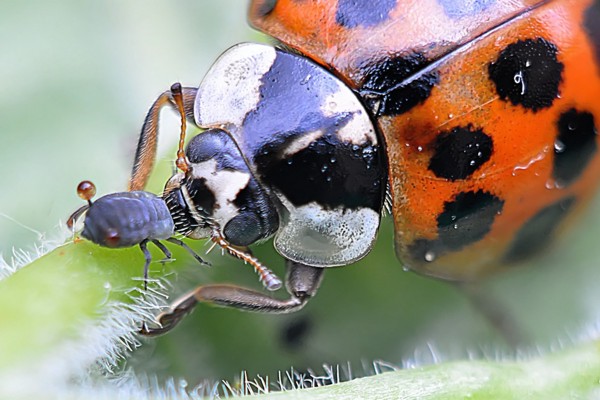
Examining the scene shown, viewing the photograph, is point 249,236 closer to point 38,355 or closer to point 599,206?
point 38,355

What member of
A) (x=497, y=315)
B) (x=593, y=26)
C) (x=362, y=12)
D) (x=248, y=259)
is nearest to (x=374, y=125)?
(x=362, y=12)

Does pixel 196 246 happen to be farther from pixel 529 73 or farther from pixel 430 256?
pixel 529 73

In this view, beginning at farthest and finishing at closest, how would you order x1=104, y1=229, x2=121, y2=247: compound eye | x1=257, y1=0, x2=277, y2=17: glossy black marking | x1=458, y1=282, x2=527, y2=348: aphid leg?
x1=458, y1=282, x2=527, y2=348: aphid leg → x1=257, y1=0, x2=277, y2=17: glossy black marking → x1=104, y1=229, x2=121, y2=247: compound eye

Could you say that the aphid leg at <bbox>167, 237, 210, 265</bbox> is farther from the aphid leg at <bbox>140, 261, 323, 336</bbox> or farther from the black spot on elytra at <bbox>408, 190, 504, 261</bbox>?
the black spot on elytra at <bbox>408, 190, 504, 261</bbox>

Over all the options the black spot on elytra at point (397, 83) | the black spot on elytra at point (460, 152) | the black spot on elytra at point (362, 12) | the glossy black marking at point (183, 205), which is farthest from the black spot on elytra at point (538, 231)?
the glossy black marking at point (183, 205)

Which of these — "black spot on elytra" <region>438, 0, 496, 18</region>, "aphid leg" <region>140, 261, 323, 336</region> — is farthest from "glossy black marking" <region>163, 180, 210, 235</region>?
"black spot on elytra" <region>438, 0, 496, 18</region>

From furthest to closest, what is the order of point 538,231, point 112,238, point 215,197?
1. point 538,231
2. point 215,197
3. point 112,238
